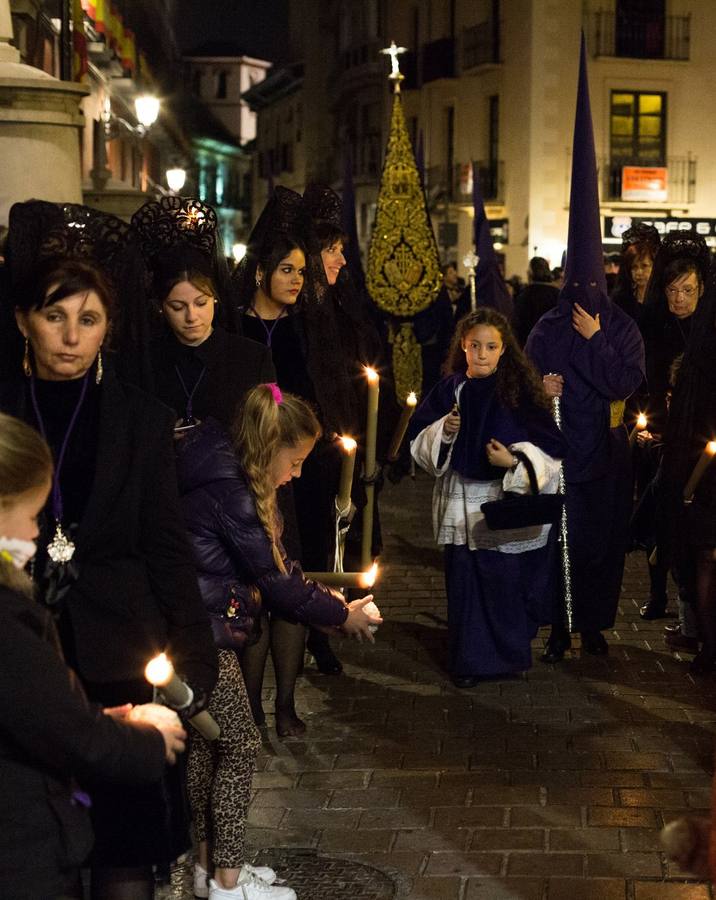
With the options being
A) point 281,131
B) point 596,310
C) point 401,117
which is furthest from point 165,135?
point 596,310

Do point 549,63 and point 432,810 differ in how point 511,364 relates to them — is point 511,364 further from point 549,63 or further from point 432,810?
point 549,63

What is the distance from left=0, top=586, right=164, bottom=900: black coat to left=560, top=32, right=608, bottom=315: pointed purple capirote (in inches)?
218

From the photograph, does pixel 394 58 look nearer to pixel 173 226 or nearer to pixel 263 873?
pixel 173 226

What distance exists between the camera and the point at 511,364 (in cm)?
769

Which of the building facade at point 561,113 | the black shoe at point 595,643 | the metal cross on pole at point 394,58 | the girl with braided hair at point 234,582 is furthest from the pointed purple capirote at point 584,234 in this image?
the building facade at point 561,113

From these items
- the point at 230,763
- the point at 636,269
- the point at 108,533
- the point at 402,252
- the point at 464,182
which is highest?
the point at 464,182

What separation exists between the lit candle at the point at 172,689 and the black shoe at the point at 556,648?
197 inches

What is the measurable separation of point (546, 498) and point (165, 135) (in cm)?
6179

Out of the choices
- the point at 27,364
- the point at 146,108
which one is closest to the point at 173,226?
the point at 27,364

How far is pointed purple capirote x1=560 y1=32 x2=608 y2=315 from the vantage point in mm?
8422

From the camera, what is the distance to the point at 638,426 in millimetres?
9023

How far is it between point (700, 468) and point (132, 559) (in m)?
4.00

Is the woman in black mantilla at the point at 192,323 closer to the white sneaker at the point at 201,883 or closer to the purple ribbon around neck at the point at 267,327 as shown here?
the purple ribbon around neck at the point at 267,327

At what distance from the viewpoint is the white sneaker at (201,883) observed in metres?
5.07
